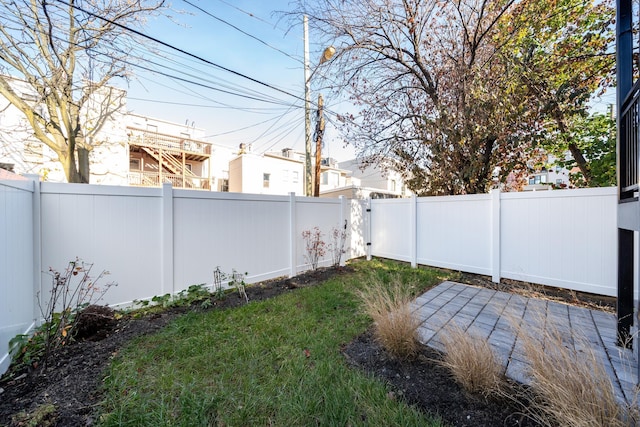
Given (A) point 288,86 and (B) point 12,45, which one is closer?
(B) point 12,45

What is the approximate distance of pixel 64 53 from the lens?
4.79 metres

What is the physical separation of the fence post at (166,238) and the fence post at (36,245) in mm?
1206

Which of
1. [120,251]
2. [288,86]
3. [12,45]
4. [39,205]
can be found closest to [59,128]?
[12,45]

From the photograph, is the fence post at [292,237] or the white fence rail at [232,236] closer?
the white fence rail at [232,236]

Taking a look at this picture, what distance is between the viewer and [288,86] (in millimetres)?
7250

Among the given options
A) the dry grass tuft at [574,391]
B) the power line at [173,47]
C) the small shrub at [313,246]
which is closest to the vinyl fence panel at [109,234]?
the small shrub at [313,246]

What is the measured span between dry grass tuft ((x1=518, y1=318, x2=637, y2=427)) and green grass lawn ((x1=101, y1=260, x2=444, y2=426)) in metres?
0.69

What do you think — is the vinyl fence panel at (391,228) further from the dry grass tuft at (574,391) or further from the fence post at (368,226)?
the dry grass tuft at (574,391)

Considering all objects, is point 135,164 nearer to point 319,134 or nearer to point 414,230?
point 319,134

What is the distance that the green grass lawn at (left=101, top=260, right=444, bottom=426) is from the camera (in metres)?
1.68

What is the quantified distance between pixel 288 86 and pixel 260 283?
5585mm

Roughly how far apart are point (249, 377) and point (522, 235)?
5.00 m

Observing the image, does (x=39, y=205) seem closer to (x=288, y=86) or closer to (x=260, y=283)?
(x=260, y=283)

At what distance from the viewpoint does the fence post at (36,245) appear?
2785 millimetres
